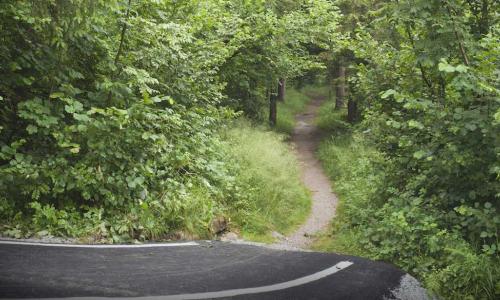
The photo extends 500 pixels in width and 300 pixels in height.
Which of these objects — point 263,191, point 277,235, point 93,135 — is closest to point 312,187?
point 263,191

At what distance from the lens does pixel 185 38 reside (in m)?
8.70

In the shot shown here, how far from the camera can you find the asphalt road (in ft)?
14.8

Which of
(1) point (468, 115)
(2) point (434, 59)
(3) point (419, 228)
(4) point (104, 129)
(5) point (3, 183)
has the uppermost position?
(2) point (434, 59)

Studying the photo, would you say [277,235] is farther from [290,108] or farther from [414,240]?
[290,108]

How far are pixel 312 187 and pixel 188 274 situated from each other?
11.4 meters

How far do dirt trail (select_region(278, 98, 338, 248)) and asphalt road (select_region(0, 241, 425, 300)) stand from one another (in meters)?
3.44

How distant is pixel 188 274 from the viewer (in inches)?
211

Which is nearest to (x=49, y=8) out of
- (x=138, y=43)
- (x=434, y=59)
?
(x=138, y=43)

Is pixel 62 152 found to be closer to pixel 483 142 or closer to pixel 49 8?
pixel 49 8

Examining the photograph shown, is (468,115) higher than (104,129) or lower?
higher

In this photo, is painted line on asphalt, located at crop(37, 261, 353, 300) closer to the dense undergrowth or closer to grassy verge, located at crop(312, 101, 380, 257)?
the dense undergrowth

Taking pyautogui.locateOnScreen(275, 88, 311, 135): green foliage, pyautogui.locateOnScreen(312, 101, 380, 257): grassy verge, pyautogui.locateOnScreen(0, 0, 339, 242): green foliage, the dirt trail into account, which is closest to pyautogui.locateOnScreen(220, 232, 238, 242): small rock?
pyautogui.locateOnScreen(0, 0, 339, 242): green foliage

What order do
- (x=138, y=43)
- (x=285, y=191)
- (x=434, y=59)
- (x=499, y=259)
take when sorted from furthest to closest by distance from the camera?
(x=285, y=191)
(x=138, y=43)
(x=434, y=59)
(x=499, y=259)

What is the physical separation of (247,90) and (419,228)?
44.3ft
